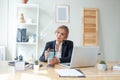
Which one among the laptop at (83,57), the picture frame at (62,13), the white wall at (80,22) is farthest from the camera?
the picture frame at (62,13)

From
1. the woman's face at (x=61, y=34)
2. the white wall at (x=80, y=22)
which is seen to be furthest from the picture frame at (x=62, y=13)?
the woman's face at (x=61, y=34)

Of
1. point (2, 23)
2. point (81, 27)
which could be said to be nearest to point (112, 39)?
point (81, 27)

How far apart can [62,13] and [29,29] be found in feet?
2.65

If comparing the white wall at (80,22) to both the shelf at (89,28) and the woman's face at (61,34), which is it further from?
the woman's face at (61,34)

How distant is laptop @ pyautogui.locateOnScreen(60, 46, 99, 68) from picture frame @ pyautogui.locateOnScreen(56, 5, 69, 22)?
2269mm

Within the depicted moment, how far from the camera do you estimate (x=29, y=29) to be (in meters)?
4.57

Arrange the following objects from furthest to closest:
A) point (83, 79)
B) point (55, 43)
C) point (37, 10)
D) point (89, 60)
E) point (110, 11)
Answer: point (110, 11) < point (37, 10) < point (55, 43) < point (89, 60) < point (83, 79)

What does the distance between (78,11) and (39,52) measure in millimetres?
1265

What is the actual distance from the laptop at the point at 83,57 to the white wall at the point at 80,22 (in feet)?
7.29

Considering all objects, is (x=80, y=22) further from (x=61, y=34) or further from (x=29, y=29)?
(x=61, y=34)

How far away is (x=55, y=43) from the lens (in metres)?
3.18

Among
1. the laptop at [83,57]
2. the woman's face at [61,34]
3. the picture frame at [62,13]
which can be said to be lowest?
the laptop at [83,57]

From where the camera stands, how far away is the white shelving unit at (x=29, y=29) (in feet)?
14.5

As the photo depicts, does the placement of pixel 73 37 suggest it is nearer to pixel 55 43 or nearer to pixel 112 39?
pixel 112 39
